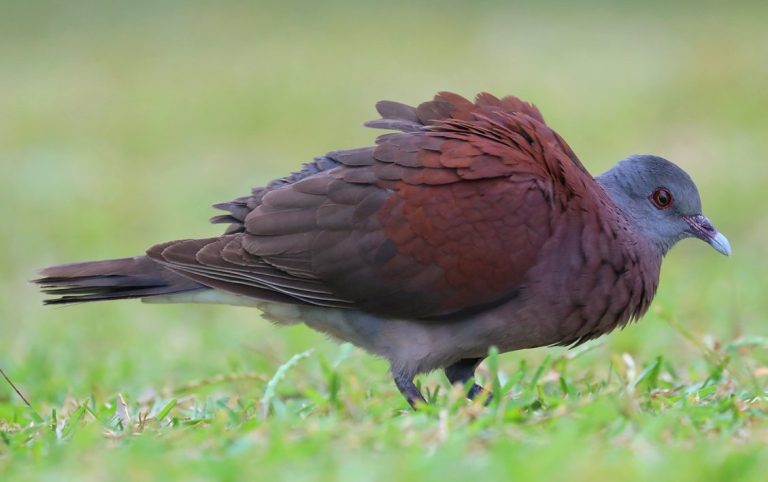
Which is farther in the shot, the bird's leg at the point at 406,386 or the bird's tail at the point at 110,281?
the bird's tail at the point at 110,281

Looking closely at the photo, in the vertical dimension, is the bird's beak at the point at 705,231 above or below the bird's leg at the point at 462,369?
above

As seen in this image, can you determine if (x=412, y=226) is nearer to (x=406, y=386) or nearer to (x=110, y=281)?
(x=406, y=386)

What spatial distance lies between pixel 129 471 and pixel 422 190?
6.49 ft

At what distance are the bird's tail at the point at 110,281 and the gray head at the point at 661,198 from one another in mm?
2088

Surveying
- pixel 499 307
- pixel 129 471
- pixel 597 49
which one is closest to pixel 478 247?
pixel 499 307

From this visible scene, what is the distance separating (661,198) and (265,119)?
9649 mm

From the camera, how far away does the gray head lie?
18.0ft

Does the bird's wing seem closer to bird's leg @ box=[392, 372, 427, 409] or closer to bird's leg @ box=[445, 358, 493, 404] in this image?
bird's leg @ box=[392, 372, 427, 409]

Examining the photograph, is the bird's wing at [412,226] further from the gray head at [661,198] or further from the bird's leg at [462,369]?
the bird's leg at [462,369]

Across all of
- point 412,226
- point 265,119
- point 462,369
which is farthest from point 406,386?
point 265,119

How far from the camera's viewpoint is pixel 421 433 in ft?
11.8

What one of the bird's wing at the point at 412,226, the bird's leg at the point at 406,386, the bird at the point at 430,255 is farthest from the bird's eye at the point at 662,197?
the bird's leg at the point at 406,386

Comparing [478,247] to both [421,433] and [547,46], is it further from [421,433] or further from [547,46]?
[547,46]

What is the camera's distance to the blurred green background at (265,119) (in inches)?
297
